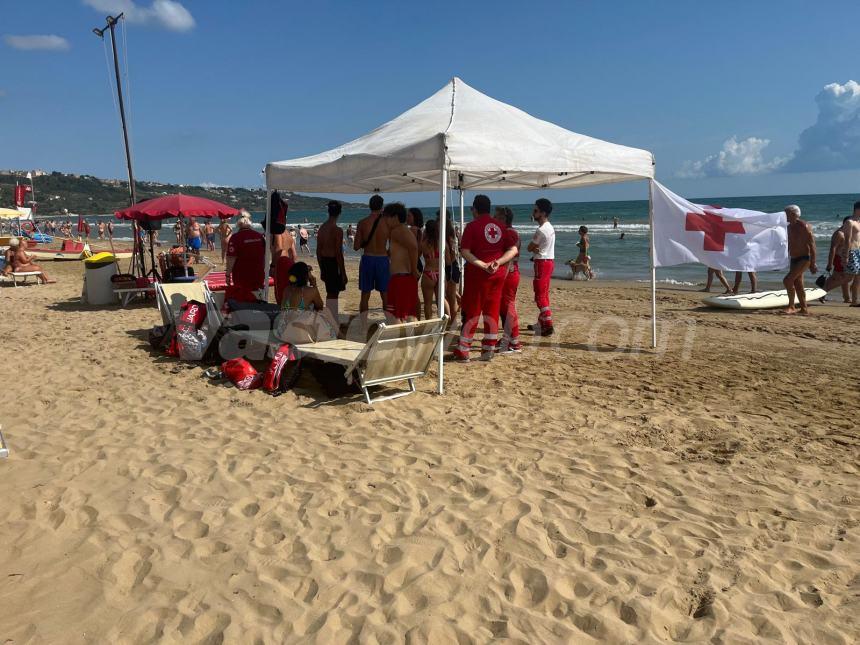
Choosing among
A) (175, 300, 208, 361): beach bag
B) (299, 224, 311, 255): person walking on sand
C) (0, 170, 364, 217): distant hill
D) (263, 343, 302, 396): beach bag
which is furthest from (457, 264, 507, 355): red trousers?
(0, 170, 364, 217): distant hill

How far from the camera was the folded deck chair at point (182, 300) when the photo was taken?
651 centimetres

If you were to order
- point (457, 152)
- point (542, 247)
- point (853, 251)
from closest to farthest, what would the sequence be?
point (457, 152), point (542, 247), point (853, 251)

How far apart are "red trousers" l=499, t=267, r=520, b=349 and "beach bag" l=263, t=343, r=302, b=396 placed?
91.9 inches

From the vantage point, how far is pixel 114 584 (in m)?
2.66

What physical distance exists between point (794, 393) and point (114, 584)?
17.4 feet

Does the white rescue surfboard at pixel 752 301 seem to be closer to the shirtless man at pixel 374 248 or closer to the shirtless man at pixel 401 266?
the shirtless man at pixel 374 248

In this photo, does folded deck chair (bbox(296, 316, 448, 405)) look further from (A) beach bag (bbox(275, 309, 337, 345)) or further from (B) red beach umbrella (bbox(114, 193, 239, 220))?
(B) red beach umbrella (bbox(114, 193, 239, 220))

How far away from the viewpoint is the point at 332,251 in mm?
7504

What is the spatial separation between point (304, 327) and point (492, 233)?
1.96m

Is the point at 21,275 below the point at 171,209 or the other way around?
below

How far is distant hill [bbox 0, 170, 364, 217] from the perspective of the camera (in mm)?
74556

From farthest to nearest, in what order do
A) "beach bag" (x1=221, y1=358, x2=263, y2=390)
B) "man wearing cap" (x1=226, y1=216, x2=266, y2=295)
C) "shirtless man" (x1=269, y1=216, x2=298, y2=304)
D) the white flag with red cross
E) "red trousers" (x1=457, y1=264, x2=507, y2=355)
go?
"man wearing cap" (x1=226, y1=216, x2=266, y2=295), "shirtless man" (x1=269, y1=216, x2=298, y2=304), the white flag with red cross, "red trousers" (x1=457, y1=264, x2=507, y2=355), "beach bag" (x1=221, y1=358, x2=263, y2=390)

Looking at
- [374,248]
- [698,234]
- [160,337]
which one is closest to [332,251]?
[374,248]

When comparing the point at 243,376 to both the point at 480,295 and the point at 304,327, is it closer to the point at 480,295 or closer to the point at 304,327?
the point at 304,327
